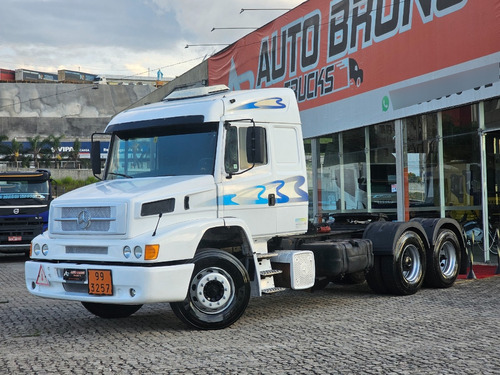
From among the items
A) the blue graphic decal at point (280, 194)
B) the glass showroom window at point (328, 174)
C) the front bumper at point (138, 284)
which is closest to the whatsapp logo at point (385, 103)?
the glass showroom window at point (328, 174)

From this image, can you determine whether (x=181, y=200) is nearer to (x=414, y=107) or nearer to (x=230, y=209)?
(x=230, y=209)

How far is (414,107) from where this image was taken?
15.7 m

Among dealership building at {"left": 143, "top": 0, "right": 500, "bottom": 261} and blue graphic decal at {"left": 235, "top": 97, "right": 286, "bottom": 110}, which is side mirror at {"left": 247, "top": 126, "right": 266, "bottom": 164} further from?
dealership building at {"left": 143, "top": 0, "right": 500, "bottom": 261}

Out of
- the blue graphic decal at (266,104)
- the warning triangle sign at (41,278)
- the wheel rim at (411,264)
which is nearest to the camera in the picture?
the warning triangle sign at (41,278)

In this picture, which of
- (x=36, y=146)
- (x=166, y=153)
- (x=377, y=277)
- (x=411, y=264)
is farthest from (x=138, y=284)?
(x=36, y=146)

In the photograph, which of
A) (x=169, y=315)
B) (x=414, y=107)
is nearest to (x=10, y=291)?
(x=169, y=315)

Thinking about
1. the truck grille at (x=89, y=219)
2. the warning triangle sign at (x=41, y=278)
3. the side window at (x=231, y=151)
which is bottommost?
the warning triangle sign at (x=41, y=278)

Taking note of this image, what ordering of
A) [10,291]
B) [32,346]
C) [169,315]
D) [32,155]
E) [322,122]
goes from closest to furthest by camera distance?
[32,346] → [169,315] → [10,291] → [322,122] → [32,155]

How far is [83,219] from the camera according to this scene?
26.8ft

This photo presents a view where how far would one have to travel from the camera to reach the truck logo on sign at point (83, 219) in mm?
8141

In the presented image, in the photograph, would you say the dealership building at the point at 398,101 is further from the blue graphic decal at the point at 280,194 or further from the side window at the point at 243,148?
the side window at the point at 243,148

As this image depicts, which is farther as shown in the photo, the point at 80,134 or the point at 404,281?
the point at 80,134

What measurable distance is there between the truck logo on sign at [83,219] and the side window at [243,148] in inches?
68.4

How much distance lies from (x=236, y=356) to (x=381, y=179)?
39.3 ft
